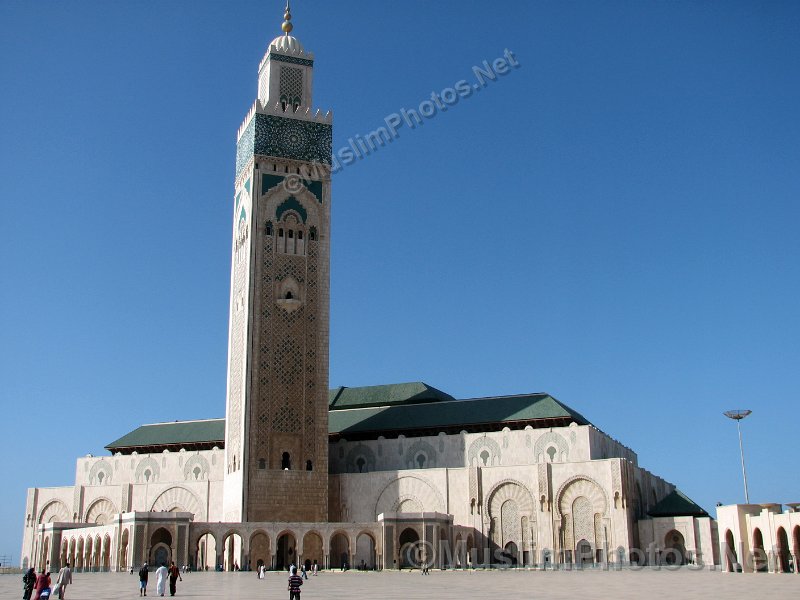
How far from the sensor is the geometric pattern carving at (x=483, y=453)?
1634 inches

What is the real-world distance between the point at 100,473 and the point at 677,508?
29180mm

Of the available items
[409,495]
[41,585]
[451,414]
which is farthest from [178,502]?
[41,585]

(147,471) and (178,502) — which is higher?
(147,471)

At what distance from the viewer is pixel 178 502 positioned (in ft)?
148

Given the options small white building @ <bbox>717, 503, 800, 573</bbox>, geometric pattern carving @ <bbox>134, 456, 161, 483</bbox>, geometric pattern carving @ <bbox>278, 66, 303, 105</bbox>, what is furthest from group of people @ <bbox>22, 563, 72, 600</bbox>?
geometric pattern carving @ <bbox>278, 66, 303, 105</bbox>

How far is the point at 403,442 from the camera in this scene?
4381 centimetres

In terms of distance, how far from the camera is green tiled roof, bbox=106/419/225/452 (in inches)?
1876

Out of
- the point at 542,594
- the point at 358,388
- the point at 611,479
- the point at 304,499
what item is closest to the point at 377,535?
the point at 304,499

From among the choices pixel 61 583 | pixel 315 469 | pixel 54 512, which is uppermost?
pixel 315 469

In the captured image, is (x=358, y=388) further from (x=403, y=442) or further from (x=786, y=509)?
(x=786, y=509)

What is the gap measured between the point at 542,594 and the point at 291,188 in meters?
28.0

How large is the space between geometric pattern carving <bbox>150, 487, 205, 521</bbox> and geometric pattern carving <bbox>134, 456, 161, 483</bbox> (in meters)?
2.12

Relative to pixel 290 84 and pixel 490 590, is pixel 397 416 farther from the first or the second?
pixel 490 590

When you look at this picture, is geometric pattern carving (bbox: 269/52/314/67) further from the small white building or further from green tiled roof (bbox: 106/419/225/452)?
the small white building
